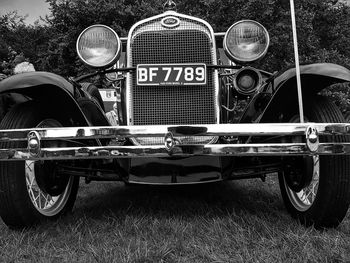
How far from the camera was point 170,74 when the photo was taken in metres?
2.75

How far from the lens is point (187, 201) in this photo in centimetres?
323

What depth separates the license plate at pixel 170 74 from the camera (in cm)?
275

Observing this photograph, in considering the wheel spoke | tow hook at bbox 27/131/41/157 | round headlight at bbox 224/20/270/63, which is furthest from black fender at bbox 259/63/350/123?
the wheel spoke

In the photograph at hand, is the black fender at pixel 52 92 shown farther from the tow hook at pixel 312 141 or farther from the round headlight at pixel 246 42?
the tow hook at pixel 312 141

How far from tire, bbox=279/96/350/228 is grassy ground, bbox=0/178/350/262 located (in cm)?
9

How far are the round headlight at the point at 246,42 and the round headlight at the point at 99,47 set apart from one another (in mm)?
822

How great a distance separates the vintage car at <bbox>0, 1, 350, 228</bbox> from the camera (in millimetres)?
2184

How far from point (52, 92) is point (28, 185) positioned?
2.00 ft

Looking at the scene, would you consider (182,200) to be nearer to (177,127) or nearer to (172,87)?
(172,87)

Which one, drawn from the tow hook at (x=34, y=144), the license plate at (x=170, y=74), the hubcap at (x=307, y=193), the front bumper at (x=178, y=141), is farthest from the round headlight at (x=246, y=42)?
the tow hook at (x=34, y=144)

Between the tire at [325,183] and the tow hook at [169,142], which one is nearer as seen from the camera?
the tow hook at [169,142]

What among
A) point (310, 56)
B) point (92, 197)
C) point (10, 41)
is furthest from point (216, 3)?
point (10, 41)

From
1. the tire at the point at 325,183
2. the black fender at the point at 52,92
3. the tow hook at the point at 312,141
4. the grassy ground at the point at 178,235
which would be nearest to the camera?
the grassy ground at the point at 178,235

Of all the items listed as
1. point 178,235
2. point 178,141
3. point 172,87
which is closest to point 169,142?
point 178,141
